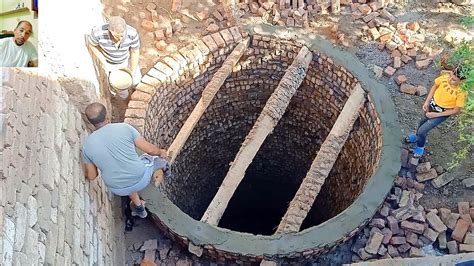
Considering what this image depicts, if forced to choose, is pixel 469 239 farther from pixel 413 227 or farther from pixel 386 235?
pixel 386 235

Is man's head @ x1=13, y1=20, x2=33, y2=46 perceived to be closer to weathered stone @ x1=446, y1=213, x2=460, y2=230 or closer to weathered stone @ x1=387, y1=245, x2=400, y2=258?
weathered stone @ x1=387, y1=245, x2=400, y2=258

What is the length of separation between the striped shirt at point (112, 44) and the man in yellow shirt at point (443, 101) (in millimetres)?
2507

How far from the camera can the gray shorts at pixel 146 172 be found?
13.6 feet

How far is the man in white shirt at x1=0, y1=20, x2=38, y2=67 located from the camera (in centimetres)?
410

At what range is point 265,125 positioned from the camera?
4.97 metres

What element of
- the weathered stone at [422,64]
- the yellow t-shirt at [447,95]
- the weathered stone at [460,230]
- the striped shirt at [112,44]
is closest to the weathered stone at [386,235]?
the weathered stone at [460,230]

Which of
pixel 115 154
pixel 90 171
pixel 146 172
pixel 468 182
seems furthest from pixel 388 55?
pixel 90 171

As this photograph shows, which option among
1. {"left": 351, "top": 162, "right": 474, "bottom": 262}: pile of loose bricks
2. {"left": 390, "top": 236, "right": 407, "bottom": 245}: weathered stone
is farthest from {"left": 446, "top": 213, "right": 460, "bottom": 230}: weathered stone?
{"left": 390, "top": 236, "right": 407, "bottom": 245}: weathered stone

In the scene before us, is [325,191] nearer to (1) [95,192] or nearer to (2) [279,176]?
(2) [279,176]

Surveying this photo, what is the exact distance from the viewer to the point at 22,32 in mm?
4160

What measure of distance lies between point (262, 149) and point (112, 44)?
7.72 feet

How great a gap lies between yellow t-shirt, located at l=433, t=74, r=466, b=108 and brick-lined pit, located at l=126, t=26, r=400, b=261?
0.54 meters

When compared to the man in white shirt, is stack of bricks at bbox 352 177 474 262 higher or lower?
lower

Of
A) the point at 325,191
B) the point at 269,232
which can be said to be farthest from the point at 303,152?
the point at 269,232
